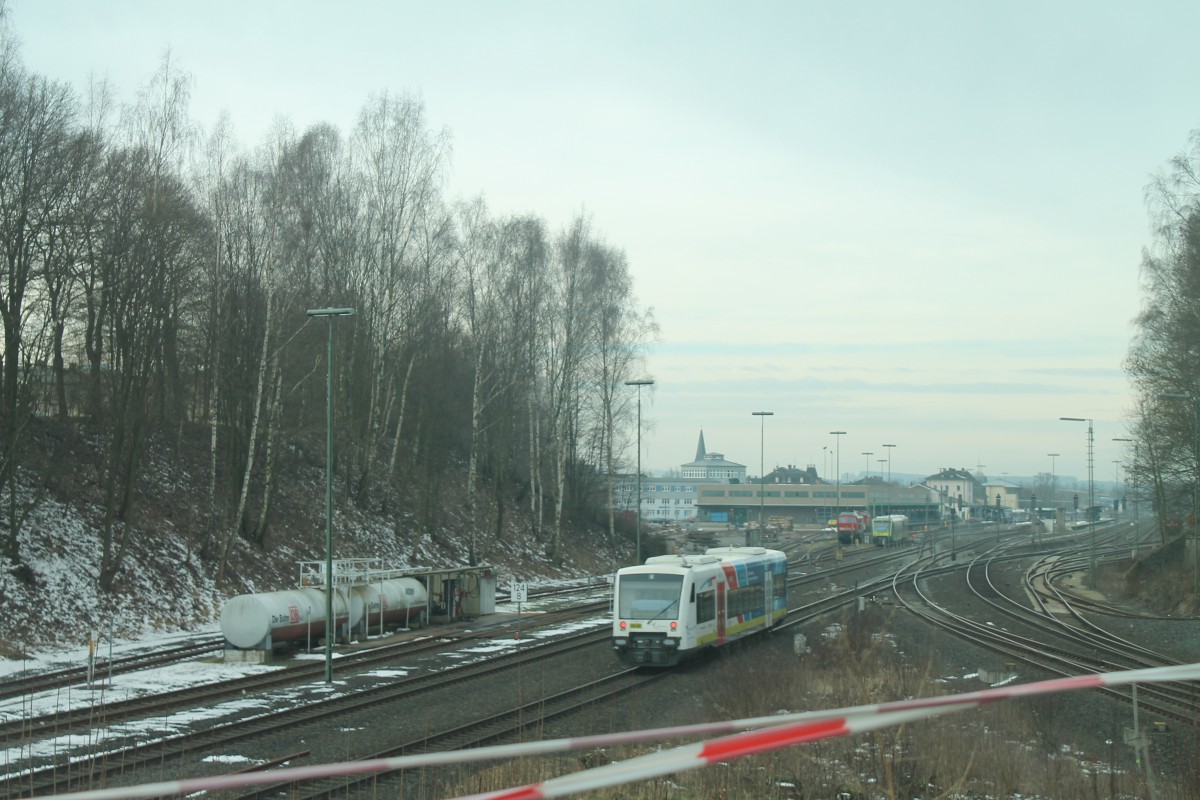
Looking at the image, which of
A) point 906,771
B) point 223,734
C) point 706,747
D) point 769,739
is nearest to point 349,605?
point 223,734

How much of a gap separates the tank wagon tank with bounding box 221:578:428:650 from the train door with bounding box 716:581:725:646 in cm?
1005

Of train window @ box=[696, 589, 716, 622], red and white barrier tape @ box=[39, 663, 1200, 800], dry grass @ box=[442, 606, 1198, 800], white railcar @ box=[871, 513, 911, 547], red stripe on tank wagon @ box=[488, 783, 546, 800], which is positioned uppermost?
red and white barrier tape @ box=[39, 663, 1200, 800]

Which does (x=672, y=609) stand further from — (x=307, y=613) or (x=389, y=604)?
(x=389, y=604)

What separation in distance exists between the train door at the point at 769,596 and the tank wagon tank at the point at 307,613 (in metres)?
10.6

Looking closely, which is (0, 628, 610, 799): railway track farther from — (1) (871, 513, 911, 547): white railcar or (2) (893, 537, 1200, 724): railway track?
(1) (871, 513, 911, 547): white railcar

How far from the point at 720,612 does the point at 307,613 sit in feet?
33.7

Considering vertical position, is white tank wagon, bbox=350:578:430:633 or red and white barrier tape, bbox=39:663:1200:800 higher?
red and white barrier tape, bbox=39:663:1200:800

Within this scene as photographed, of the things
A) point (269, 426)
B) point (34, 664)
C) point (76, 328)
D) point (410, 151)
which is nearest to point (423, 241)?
point (410, 151)

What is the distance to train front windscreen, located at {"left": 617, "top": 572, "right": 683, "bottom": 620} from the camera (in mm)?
23406

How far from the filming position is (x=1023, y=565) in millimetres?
63562

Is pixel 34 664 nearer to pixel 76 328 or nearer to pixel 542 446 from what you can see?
pixel 76 328

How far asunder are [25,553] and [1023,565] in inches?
2138

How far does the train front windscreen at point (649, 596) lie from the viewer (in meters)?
23.4

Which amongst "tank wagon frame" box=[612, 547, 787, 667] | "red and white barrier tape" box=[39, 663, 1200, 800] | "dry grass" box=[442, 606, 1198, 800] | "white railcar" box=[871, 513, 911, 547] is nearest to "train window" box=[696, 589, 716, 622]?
"tank wagon frame" box=[612, 547, 787, 667]
